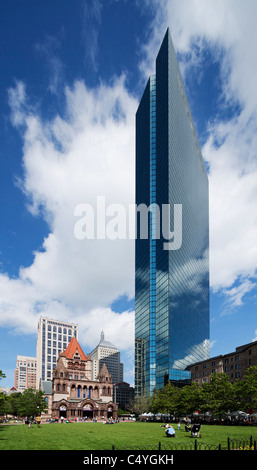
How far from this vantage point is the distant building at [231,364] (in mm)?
92312

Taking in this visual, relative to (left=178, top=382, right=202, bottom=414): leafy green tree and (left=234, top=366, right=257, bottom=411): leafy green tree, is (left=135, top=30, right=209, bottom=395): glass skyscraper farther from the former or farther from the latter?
(left=234, top=366, right=257, bottom=411): leafy green tree

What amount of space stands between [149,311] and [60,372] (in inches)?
1376

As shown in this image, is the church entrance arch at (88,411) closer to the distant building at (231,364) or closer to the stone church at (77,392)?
the stone church at (77,392)

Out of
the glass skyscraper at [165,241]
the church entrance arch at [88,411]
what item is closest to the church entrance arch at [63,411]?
the church entrance arch at [88,411]

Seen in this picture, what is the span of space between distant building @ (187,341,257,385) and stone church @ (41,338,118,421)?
1192 inches

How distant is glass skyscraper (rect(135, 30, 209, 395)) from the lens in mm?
112375

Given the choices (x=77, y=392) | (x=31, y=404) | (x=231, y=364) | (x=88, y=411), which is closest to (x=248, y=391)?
(x=31, y=404)

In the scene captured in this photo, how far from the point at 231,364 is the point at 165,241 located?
141 ft

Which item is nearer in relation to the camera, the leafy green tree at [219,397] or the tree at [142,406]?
the leafy green tree at [219,397]

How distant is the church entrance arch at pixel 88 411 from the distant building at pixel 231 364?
37063 mm

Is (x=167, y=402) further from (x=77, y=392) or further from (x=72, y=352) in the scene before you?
(x=72, y=352)

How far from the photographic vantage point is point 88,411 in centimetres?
Answer: 10412

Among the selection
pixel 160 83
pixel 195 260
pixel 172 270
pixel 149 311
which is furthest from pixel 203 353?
pixel 160 83
